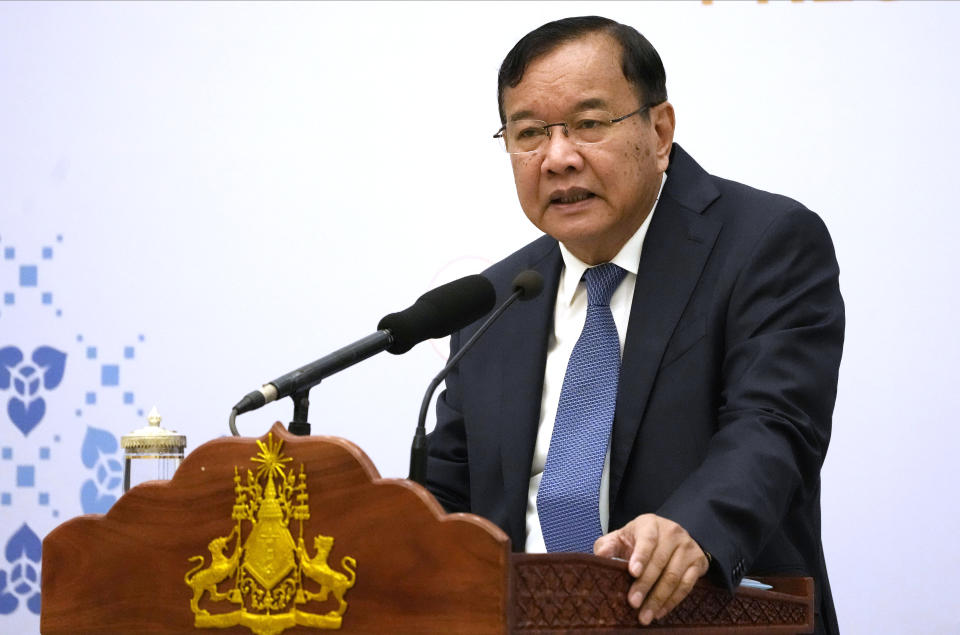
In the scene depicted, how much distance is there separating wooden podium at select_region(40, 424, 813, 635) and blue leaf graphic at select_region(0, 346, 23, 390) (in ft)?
7.11

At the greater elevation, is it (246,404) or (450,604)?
(246,404)

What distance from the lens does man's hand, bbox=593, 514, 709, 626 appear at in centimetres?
153

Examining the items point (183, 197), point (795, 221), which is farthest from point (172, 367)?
point (795, 221)

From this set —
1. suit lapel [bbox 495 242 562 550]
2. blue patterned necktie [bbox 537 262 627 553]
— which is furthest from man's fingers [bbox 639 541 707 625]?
suit lapel [bbox 495 242 562 550]

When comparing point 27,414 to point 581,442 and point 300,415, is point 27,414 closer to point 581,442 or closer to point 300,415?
point 581,442

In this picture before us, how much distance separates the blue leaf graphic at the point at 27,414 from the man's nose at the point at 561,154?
6.92 ft

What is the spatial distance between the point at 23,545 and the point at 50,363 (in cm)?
57

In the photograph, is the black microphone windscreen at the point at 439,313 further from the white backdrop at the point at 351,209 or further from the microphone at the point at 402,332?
the white backdrop at the point at 351,209

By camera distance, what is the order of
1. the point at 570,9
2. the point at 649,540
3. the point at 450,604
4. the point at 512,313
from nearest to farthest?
1. the point at 450,604
2. the point at 649,540
3. the point at 512,313
4. the point at 570,9

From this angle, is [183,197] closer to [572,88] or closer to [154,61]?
[154,61]

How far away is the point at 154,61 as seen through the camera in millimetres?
3760

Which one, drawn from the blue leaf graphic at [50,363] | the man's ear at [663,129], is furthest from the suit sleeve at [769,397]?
the blue leaf graphic at [50,363]

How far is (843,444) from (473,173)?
4.18ft

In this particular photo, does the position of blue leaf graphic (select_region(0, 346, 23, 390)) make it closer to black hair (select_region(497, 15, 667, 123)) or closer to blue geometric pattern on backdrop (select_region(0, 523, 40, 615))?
blue geometric pattern on backdrop (select_region(0, 523, 40, 615))
